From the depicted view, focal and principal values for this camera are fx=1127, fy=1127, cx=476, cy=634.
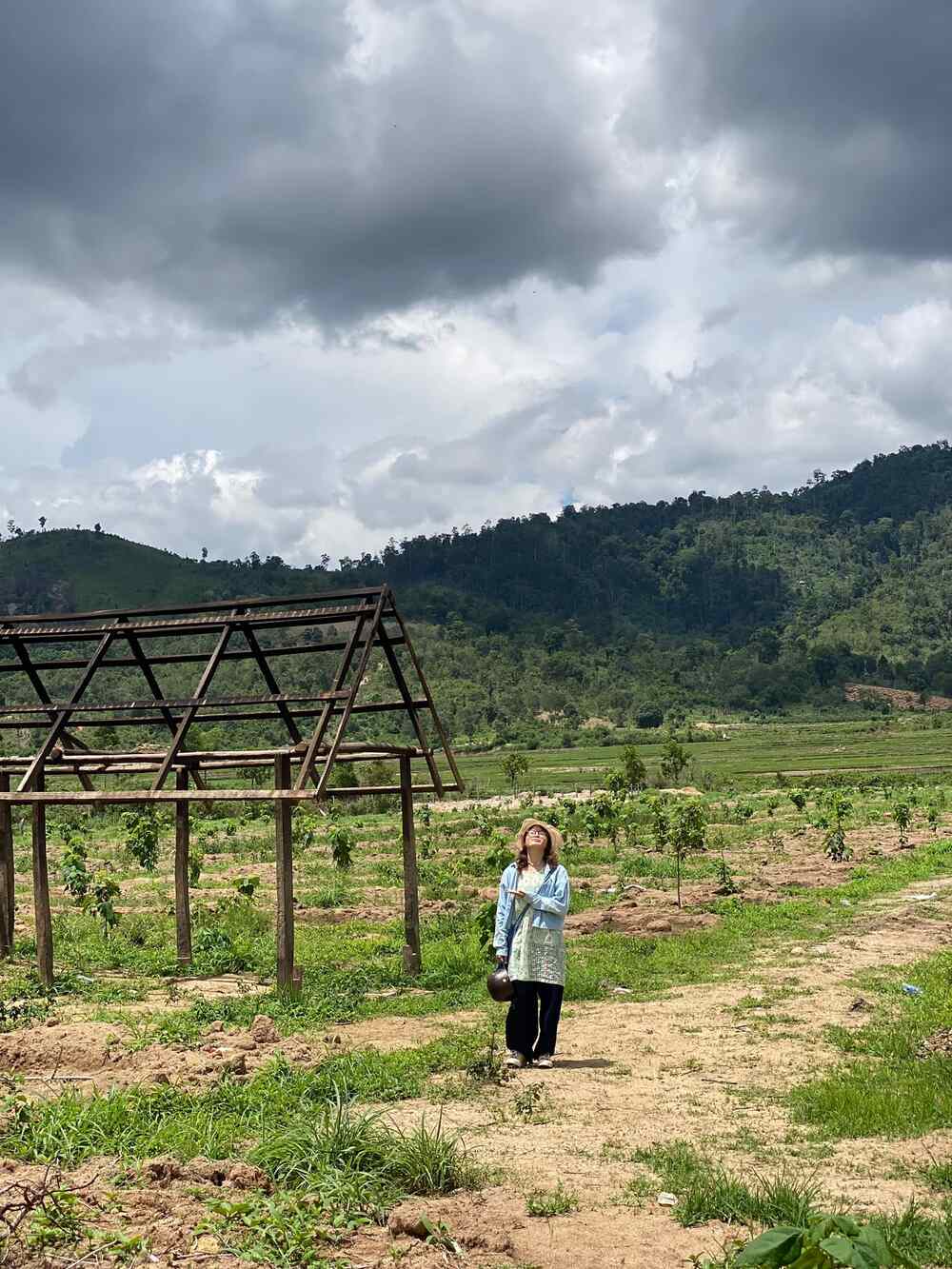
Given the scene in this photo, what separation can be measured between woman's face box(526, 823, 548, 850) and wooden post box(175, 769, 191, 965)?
5.27 metres

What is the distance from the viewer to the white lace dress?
8.49 m

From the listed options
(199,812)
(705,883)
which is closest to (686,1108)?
(705,883)

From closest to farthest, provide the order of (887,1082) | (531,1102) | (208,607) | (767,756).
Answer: (531,1102) → (887,1082) → (208,607) → (767,756)

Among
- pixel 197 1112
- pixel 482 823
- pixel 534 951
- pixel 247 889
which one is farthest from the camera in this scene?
pixel 482 823

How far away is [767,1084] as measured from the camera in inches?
306

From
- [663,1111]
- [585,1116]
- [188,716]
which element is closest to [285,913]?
[188,716]

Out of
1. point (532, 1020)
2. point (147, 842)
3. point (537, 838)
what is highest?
point (537, 838)

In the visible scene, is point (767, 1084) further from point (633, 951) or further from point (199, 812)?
point (199, 812)

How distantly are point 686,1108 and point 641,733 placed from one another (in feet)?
296

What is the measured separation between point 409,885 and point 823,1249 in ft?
30.6

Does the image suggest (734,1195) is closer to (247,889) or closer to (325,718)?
(325,718)

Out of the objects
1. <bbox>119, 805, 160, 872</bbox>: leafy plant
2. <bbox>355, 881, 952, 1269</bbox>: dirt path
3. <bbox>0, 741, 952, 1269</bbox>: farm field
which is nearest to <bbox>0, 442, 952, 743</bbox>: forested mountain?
<bbox>119, 805, 160, 872</bbox>: leafy plant

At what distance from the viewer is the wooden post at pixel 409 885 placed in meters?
11.9

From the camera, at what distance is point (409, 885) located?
40.5 ft
